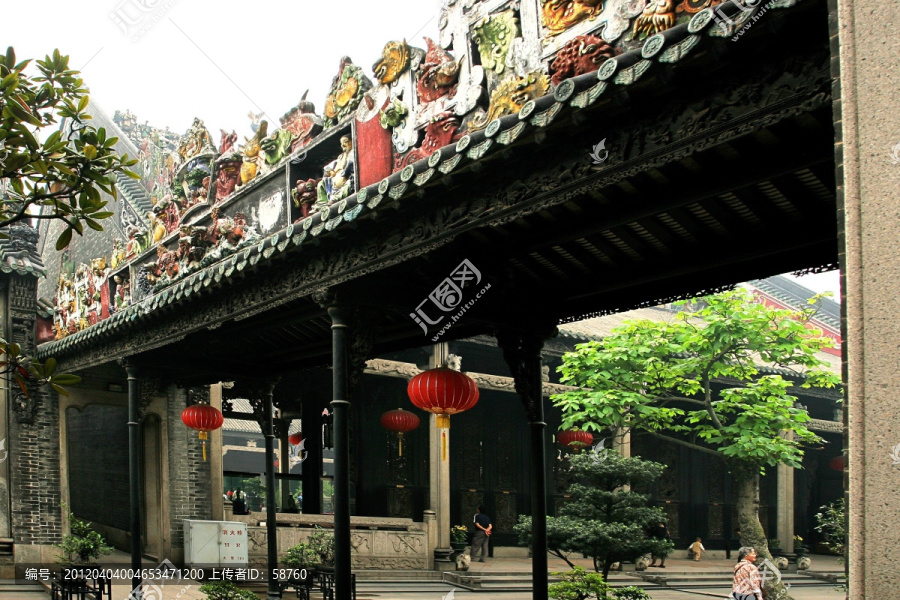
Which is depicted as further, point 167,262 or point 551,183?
point 167,262

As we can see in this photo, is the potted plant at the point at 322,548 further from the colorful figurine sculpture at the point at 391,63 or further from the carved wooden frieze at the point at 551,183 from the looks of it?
the colorful figurine sculpture at the point at 391,63

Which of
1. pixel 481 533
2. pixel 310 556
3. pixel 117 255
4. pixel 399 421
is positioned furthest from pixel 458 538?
pixel 117 255

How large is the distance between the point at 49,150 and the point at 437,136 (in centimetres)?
269

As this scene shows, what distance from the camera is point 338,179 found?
7.79 meters

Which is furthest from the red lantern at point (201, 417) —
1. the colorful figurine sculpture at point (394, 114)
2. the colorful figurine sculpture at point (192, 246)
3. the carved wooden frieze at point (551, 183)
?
the colorful figurine sculpture at point (394, 114)

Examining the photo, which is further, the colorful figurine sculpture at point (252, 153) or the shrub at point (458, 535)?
the shrub at point (458, 535)

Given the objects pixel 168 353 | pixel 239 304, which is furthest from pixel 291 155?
pixel 168 353

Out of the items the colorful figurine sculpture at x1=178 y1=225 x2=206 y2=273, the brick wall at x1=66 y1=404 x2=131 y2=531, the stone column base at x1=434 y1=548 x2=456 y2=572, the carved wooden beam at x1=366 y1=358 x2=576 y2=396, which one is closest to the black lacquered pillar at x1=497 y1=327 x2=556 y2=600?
the colorful figurine sculpture at x1=178 y1=225 x2=206 y2=273

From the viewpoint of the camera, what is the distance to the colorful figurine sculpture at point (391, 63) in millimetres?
6996

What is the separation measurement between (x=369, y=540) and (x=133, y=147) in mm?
9799

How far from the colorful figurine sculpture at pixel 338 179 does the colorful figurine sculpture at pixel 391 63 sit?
0.67 metres

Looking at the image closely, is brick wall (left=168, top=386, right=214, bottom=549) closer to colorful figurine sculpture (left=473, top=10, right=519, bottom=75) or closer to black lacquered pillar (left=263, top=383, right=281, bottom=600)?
black lacquered pillar (left=263, top=383, right=281, bottom=600)

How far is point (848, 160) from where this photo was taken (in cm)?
374

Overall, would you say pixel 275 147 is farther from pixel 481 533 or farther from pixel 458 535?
pixel 481 533
